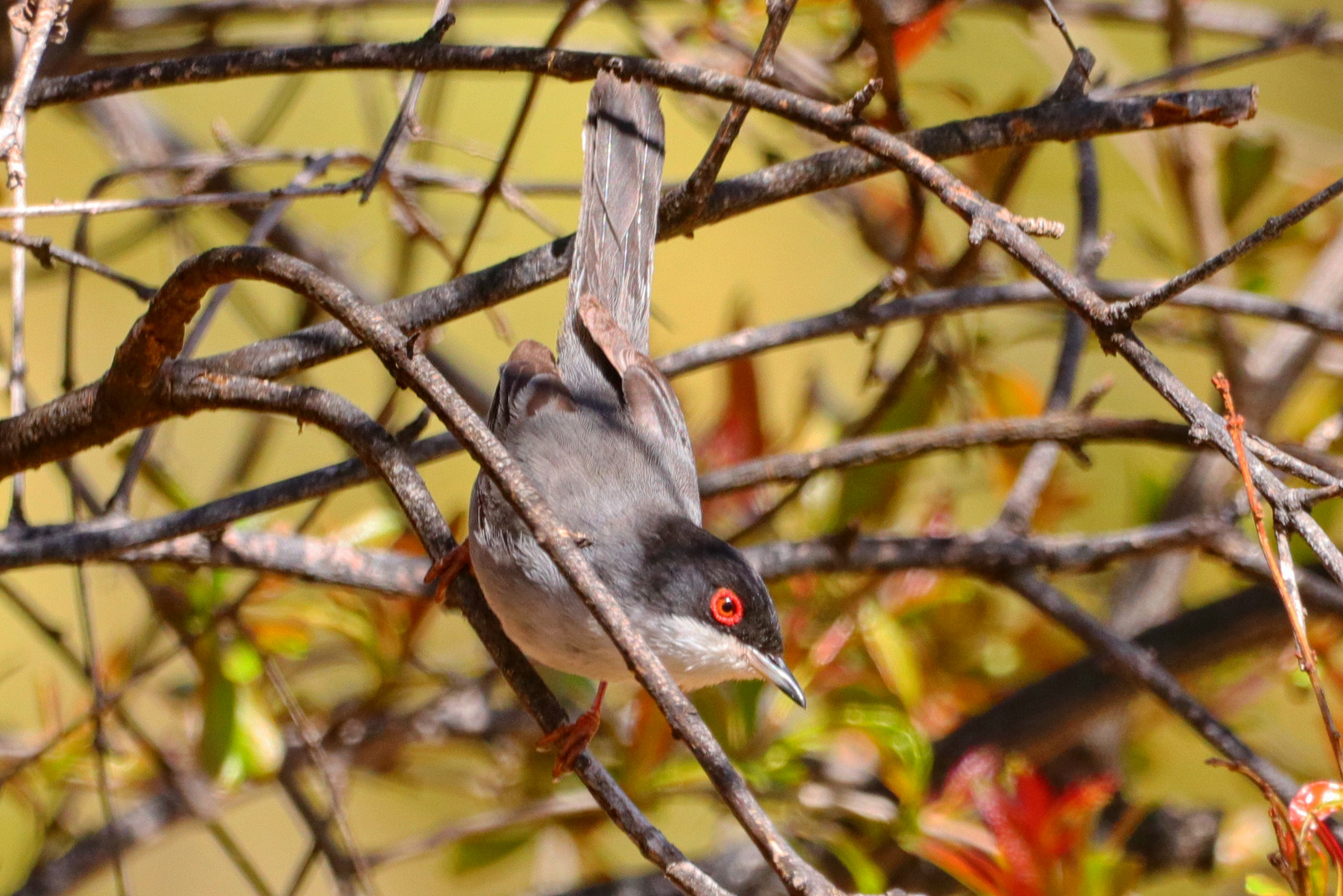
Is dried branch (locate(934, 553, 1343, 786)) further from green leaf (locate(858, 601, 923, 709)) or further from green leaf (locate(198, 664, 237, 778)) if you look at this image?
green leaf (locate(198, 664, 237, 778))

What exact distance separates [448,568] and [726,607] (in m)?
0.54

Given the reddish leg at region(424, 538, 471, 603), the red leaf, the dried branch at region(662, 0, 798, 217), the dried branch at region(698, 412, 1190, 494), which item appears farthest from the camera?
the red leaf

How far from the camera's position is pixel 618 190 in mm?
2775

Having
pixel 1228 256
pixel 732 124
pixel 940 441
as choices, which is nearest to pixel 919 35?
pixel 940 441

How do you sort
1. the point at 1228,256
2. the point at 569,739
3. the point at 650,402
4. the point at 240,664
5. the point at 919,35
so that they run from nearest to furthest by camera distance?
1. the point at 1228,256
2. the point at 569,739
3. the point at 650,402
4. the point at 240,664
5. the point at 919,35

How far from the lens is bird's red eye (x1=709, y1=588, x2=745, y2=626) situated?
2.35 metres

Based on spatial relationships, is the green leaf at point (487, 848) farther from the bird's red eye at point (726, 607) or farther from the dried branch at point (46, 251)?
the dried branch at point (46, 251)

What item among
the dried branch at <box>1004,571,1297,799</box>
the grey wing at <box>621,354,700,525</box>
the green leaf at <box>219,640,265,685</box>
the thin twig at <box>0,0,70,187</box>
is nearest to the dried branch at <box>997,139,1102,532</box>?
the dried branch at <box>1004,571,1297,799</box>

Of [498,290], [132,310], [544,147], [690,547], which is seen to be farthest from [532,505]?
[544,147]

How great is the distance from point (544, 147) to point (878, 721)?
11.5 feet

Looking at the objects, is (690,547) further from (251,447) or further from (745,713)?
(251,447)

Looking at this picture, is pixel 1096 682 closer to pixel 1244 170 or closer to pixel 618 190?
pixel 1244 170

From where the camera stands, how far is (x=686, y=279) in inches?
212

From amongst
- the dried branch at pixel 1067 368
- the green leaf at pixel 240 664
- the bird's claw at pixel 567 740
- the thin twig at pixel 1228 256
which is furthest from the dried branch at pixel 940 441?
the green leaf at pixel 240 664
